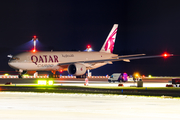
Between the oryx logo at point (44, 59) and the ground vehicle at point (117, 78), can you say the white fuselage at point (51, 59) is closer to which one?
the oryx logo at point (44, 59)

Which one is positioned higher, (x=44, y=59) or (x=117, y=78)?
(x=44, y=59)

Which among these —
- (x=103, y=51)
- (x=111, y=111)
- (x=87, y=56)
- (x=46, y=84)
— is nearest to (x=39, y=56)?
(x=87, y=56)

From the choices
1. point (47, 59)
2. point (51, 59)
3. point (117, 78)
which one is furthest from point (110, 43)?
point (117, 78)

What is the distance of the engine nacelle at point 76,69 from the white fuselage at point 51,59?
2.26m

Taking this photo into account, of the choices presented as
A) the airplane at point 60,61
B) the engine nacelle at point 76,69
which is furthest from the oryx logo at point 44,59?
the engine nacelle at point 76,69

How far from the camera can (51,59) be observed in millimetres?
63562

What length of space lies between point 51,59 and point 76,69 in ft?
20.1

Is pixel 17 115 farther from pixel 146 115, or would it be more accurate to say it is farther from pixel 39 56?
pixel 39 56

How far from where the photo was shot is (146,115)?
1509 cm

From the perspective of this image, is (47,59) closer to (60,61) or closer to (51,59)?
(51,59)

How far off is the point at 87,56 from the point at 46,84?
89.3 feet

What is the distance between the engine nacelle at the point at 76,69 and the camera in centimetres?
6019

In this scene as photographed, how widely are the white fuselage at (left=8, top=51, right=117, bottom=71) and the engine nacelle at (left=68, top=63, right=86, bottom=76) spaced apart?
7.43 ft

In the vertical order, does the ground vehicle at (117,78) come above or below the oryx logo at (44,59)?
below
